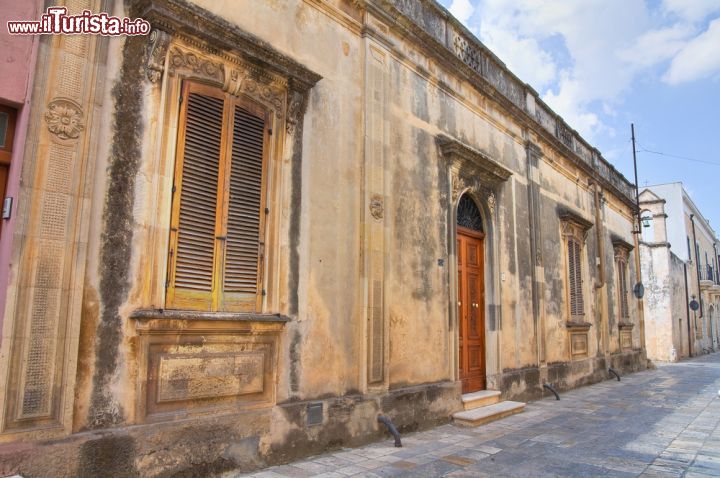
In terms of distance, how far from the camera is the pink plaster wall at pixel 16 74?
3.68m

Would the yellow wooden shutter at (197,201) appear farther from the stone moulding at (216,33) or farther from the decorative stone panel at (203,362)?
the stone moulding at (216,33)

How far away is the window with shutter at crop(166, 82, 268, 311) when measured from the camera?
4.63m

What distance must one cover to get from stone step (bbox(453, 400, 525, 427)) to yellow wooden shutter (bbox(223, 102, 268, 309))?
155 inches

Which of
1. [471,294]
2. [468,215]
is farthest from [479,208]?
[471,294]

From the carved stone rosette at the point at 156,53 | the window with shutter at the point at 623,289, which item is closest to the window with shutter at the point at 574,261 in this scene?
the window with shutter at the point at 623,289

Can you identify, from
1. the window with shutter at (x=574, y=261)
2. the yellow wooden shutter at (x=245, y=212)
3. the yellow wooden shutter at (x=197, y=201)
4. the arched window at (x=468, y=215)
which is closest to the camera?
the yellow wooden shutter at (x=197, y=201)

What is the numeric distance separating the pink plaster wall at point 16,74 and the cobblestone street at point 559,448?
3207 mm

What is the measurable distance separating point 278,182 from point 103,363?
2.49m

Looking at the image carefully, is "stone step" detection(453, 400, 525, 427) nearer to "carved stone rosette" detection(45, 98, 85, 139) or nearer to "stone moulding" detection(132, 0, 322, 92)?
"stone moulding" detection(132, 0, 322, 92)

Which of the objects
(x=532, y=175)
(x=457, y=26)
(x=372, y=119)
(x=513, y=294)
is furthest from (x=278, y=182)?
(x=532, y=175)

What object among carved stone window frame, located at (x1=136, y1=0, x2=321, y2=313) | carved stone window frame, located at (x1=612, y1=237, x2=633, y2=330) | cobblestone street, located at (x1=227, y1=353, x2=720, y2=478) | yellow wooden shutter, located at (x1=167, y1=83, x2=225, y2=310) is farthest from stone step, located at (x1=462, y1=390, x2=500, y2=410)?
carved stone window frame, located at (x1=612, y1=237, x2=633, y2=330)

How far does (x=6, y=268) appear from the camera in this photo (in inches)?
140

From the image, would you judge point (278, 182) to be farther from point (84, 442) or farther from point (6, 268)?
point (84, 442)

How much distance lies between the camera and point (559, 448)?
20.1 feet
